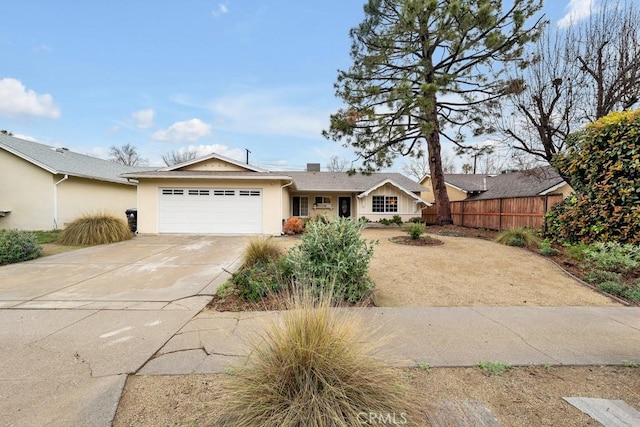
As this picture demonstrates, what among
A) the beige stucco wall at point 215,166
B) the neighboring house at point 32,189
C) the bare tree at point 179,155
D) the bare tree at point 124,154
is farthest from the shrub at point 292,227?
the bare tree at point 124,154

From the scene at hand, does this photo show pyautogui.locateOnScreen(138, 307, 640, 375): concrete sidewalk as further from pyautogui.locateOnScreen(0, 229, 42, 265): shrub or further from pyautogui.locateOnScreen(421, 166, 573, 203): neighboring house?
pyautogui.locateOnScreen(421, 166, 573, 203): neighboring house

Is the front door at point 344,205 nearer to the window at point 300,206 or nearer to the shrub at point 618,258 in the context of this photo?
the window at point 300,206

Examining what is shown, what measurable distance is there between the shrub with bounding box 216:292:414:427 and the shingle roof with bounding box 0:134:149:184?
47.6ft

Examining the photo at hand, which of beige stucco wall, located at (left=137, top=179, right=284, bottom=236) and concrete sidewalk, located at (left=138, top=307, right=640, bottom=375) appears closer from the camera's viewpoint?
concrete sidewalk, located at (left=138, top=307, right=640, bottom=375)

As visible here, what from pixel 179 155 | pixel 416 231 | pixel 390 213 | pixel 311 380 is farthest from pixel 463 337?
pixel 179 155

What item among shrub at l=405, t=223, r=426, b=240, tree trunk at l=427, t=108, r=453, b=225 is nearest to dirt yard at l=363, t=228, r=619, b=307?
shrub at l=405, t=223, r=426, b=240

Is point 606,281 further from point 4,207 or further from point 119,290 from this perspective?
point 4,207

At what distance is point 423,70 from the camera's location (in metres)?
14.5

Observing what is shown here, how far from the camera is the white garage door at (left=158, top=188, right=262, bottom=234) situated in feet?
46.0

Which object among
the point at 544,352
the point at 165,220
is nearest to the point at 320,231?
the point at 544,352

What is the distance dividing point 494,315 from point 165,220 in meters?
13.9

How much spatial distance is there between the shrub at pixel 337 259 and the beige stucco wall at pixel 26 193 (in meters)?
15.6

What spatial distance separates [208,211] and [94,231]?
4.41 metres

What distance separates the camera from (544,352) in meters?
3.19
